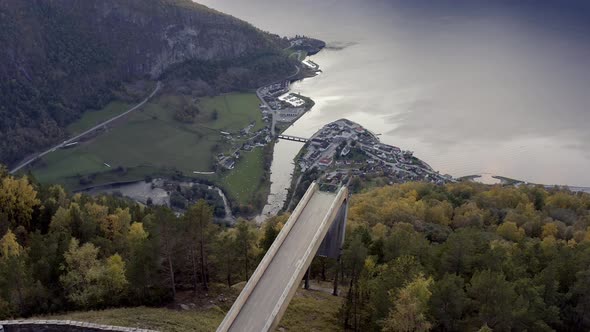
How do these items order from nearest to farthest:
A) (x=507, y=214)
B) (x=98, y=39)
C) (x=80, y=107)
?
(x=507, y=214) < (x=80, y=107) < (x=98, y=39)

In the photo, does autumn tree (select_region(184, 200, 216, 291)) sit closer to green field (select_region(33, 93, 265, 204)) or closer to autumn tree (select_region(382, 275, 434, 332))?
autumn tree (select_region(382, 275, 434, 332))

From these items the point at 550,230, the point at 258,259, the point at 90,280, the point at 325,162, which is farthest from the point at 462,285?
the point at 325,162

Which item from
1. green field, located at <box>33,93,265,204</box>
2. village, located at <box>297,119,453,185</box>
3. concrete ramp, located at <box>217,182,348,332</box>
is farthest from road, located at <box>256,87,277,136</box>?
concrete ramp, located at <box>217,182,348,332</box>

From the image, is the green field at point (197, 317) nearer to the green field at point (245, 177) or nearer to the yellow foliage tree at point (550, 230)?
the yellow foliage tree at point (550, 230)

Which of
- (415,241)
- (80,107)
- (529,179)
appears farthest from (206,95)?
(415,241)

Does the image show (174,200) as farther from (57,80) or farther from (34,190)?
(57,80)

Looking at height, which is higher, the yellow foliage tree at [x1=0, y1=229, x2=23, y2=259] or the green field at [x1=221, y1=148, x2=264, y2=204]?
the green field at [x1=221, y1=148, x2=264, y2=204]

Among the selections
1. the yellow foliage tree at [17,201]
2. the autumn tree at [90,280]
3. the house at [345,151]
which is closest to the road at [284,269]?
the autumn tree at [90,280]

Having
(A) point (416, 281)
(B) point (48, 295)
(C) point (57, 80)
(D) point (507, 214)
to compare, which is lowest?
(B) point (48, 295)
